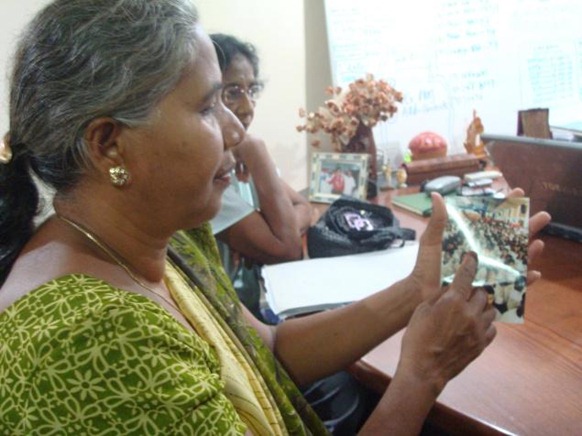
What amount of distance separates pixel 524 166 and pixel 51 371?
3.67ft

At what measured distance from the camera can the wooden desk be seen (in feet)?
2.70

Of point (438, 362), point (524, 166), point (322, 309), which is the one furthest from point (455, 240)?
point (524, 166)

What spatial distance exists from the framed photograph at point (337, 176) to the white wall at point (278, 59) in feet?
0.91

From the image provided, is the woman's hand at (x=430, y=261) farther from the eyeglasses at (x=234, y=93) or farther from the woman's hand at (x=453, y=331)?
the eyeglasses at (x=234, y=93)

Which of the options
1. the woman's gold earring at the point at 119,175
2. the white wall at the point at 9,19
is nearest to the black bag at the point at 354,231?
the woman's gold earring at the point at 119,175

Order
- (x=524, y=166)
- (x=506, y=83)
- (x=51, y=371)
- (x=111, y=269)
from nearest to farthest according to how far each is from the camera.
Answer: (x=51, y=371)
(x=111, y=269)
(x=524, y=166)
(x=506, y=83)

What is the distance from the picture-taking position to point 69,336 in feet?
1.95

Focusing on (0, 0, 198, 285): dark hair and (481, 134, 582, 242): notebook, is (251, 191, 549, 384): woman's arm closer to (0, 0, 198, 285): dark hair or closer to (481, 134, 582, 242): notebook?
(481, 134, 582, 242): notebook

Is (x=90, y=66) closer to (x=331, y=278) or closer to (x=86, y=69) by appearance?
(x=86, y=69)

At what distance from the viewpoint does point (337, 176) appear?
1917 mm

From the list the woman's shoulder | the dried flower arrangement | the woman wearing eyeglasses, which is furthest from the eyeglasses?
the woman's shoulder

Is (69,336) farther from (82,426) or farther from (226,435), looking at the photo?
(226,435)

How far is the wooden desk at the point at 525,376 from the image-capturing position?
2.70 feet

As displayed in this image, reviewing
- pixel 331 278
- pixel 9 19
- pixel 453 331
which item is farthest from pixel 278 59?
pixel 453 331
